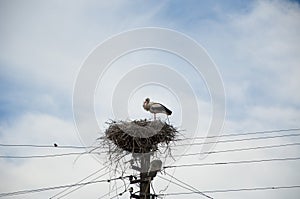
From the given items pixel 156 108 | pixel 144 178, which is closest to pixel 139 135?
pixel 144 178

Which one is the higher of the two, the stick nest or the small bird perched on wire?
the small bird perched on wire

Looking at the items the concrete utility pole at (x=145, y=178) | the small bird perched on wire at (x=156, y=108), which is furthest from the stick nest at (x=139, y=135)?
the small bird perched on wire at (x=156, y=108)

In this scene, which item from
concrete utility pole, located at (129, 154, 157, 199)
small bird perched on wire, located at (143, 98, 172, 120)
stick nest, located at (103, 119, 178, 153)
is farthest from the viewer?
small bird perched on wire, located at (143, 98, 172, 120)

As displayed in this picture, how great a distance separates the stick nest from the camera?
32.4 feet

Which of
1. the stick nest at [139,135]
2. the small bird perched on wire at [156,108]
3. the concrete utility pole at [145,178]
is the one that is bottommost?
the concrete utility pole at [145,178]

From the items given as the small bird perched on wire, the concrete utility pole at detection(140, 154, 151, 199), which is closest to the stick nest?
the concrete utility pole at detection(140, 154, 151, 199)

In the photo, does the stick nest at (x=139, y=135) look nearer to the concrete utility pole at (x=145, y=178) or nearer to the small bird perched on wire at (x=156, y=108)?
the concrete utility pole at (x=145, y=178)

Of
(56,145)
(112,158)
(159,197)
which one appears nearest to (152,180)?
(159,197)

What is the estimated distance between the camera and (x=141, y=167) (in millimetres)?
9750

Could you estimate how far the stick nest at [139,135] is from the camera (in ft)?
32.4

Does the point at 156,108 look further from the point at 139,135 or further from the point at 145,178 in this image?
the point at 145,178

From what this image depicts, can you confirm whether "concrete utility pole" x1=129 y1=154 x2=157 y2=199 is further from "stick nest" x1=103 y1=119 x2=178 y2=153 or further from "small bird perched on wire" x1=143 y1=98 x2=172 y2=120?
"small bird perched on wire" x1=143 y1=98 x2=172 y2=120

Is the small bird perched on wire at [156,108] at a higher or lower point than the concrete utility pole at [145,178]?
higher

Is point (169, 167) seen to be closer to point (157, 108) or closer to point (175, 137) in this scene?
point (175, 137)
